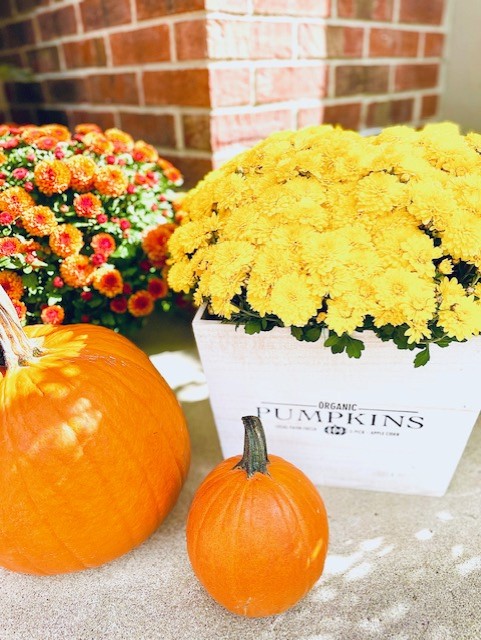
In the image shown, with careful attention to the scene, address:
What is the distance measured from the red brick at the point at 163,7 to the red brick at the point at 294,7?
16cm

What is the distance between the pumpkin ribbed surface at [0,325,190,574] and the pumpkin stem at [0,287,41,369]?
15 mm

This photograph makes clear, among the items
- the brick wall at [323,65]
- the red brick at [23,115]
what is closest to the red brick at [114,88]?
the brick wall at [323,65]

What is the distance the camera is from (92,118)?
1.59 m

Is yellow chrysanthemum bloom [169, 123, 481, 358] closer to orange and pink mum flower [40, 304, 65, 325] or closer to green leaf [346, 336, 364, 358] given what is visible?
green leaf [346, 336, 364, 358]

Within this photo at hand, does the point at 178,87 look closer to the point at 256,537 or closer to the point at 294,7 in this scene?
the point at 294,7

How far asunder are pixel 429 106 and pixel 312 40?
0.63 metres

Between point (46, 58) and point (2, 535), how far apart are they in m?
1.55

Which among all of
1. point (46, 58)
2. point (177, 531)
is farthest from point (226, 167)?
point (46, 58)

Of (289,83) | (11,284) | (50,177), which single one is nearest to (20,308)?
(11,284)

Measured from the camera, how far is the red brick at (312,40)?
4.29ft

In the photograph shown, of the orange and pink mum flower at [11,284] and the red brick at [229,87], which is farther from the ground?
the red brick at [229,87]

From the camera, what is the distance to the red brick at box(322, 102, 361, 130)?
1.46 meters

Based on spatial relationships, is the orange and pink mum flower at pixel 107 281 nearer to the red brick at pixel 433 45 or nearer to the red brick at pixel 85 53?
the red brick at pixel 85 53

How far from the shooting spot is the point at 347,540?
803 mm
